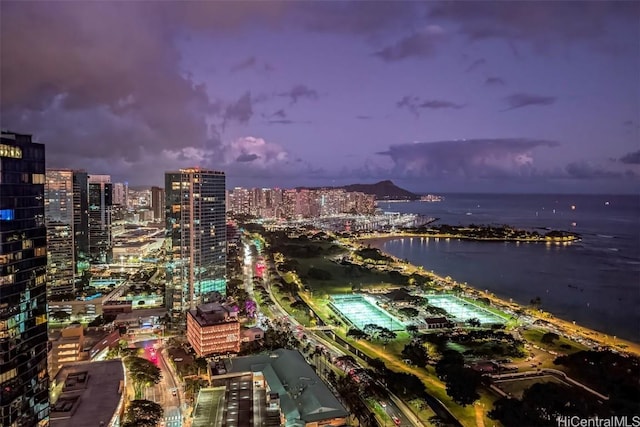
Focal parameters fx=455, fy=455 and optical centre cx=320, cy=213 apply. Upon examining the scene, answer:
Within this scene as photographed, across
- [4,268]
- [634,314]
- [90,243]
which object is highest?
[4,268]

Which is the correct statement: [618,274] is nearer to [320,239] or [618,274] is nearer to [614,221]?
[320,239]

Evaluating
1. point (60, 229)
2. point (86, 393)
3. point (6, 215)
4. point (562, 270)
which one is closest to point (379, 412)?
point (86, 393)

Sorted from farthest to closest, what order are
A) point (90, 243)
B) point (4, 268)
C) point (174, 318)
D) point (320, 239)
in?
1. point (320, 239)
2. point (90, 243)
3. point (174, 318)
4. point (4, 268)

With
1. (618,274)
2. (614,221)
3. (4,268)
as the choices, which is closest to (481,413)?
(4,268)

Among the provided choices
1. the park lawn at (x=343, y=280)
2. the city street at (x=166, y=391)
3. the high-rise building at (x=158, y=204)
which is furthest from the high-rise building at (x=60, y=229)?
the high-rise building at (x=158, y=204)

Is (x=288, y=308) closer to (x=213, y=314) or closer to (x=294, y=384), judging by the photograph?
(x=213, y=314)

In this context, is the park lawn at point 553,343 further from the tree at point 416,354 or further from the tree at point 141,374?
the tree at point 141,374
